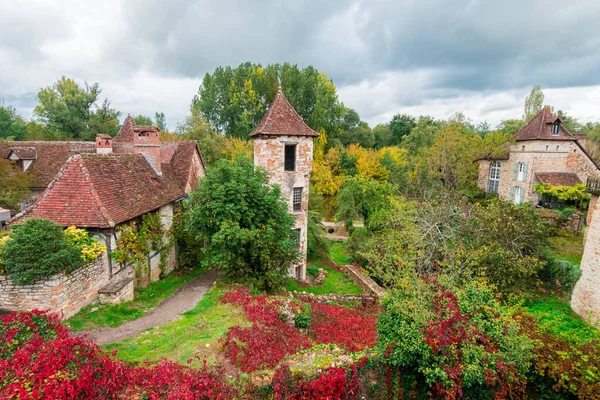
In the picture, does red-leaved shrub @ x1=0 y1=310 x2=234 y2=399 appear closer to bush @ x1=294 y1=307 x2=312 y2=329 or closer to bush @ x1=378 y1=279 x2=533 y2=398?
bush @ x1=378 y1=279 x2=533 y2=398

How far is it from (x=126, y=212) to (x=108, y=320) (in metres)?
4.39

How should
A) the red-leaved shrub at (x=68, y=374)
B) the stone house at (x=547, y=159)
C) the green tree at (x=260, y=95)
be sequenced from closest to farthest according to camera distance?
1. the red-leaved shrub at (x=68, y=374)
2. the stone house at (x=547, y=159)
3. the green tree at (x=260, y=95)

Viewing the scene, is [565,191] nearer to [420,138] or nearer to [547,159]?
[547,159]

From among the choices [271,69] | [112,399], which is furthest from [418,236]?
[271,69]

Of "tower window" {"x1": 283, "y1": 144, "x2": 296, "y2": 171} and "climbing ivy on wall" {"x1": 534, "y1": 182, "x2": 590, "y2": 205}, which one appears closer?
"tower window" {"x1": 283, "y1": 144, "x2": 296, "y2": 171}

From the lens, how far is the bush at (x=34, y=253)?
9227 millimetres

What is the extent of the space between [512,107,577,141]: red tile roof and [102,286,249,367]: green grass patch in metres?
28.7

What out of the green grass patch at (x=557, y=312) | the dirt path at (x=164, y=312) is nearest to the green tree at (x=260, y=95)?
the dirt path at (x=164, y=312)

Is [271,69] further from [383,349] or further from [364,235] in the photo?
[383,349]

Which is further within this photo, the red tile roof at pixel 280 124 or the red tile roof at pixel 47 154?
the red tile roof at pixel 47 154

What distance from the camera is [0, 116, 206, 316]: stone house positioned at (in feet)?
39.5

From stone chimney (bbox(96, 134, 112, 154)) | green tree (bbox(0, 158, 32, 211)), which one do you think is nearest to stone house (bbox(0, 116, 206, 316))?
stone chimney (bbox(96, 134, 112, 154))

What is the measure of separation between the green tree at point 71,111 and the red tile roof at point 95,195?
106 feet

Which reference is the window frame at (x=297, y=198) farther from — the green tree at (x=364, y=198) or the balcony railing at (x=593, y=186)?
the balcony railing at (x=593, y=186)
